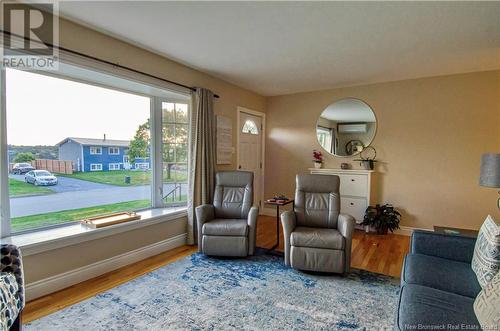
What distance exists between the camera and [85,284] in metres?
2.47

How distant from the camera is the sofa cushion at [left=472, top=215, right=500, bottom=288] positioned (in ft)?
4.91

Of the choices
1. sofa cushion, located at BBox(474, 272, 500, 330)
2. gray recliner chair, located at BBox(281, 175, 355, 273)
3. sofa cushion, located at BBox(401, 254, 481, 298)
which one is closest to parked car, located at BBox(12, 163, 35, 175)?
gray recliner chair, located at BBox(281, 175, 355, 273)

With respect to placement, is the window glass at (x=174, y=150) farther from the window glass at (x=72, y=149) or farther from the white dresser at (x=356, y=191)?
the white dresser at (x=356, y=191)

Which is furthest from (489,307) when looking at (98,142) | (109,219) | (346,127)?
(346,127)

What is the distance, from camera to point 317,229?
9.57ft

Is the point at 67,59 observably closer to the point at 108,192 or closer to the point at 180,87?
the point at 180,87

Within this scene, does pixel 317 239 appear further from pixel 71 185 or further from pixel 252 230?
pixel 71 185

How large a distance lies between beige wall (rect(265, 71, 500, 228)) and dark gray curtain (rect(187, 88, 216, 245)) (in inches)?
89.5

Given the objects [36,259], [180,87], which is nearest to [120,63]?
[180,87]

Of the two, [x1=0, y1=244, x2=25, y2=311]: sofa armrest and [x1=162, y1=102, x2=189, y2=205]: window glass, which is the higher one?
[x1=162, y1=102, x2=189, y2=205]: window glass

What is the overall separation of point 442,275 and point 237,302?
58.3 inches

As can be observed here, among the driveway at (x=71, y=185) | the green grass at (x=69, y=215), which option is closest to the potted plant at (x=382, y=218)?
the green grass at (x=69, y=215)

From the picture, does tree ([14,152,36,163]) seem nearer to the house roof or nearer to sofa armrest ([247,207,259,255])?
the house roof

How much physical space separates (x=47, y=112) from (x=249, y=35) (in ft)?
6.95
